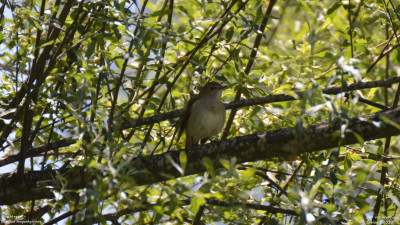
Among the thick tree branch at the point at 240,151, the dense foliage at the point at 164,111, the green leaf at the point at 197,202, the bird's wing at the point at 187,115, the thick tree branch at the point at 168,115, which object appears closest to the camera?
the green leaf at the point at 197,202

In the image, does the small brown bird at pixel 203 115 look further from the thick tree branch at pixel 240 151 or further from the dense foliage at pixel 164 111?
the thick tree branch at pixel 240 151

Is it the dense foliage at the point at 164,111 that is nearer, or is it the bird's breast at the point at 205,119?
the dense foliage at the point at 164,111

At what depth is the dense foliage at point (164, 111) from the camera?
2.37m

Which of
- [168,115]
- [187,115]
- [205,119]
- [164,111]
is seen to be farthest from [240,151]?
[187,115]

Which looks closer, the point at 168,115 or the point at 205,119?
the point at 168,115

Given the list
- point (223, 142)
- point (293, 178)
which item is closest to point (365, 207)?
point (223, 142)

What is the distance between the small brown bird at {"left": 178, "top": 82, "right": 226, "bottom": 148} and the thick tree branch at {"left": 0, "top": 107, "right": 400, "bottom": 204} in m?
1.32

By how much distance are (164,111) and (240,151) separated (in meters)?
1.02

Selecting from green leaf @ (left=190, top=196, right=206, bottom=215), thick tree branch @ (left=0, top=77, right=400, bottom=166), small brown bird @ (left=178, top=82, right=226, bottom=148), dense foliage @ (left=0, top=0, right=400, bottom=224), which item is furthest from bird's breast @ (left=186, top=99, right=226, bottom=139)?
green leaf @ (left=190, top=196, right=206, bottom=215)

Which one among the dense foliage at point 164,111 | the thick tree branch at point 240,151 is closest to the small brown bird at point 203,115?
the dense foliage at point 164,111

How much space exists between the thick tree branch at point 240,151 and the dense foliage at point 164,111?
0.07 m

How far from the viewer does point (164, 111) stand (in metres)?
4.00

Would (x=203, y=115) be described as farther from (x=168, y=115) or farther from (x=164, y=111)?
(x=168, y=115)

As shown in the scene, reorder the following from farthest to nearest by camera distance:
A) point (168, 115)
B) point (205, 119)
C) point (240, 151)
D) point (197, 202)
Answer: point (205, 119) → point (168, 115) → point (240, 151) → point (197, 202)
